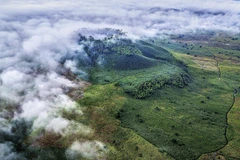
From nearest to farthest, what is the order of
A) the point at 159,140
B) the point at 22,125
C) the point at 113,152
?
the point at 113,152 → the point at 159,140 → the point at 22,125

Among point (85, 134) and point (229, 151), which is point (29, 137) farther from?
point (229, 151)

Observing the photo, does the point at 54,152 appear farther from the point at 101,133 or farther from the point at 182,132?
the point at 182,132

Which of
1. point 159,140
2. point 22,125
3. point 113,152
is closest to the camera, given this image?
point 113,152

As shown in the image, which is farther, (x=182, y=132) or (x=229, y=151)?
(x=182, y=132)

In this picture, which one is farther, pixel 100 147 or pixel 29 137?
pixel 29 137

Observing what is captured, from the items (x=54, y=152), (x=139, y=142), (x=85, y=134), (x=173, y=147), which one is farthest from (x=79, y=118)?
(x=173, y=147)

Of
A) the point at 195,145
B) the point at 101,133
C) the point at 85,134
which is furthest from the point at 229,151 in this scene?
the point at 85,134

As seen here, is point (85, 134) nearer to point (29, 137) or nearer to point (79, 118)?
point (79, 118)
